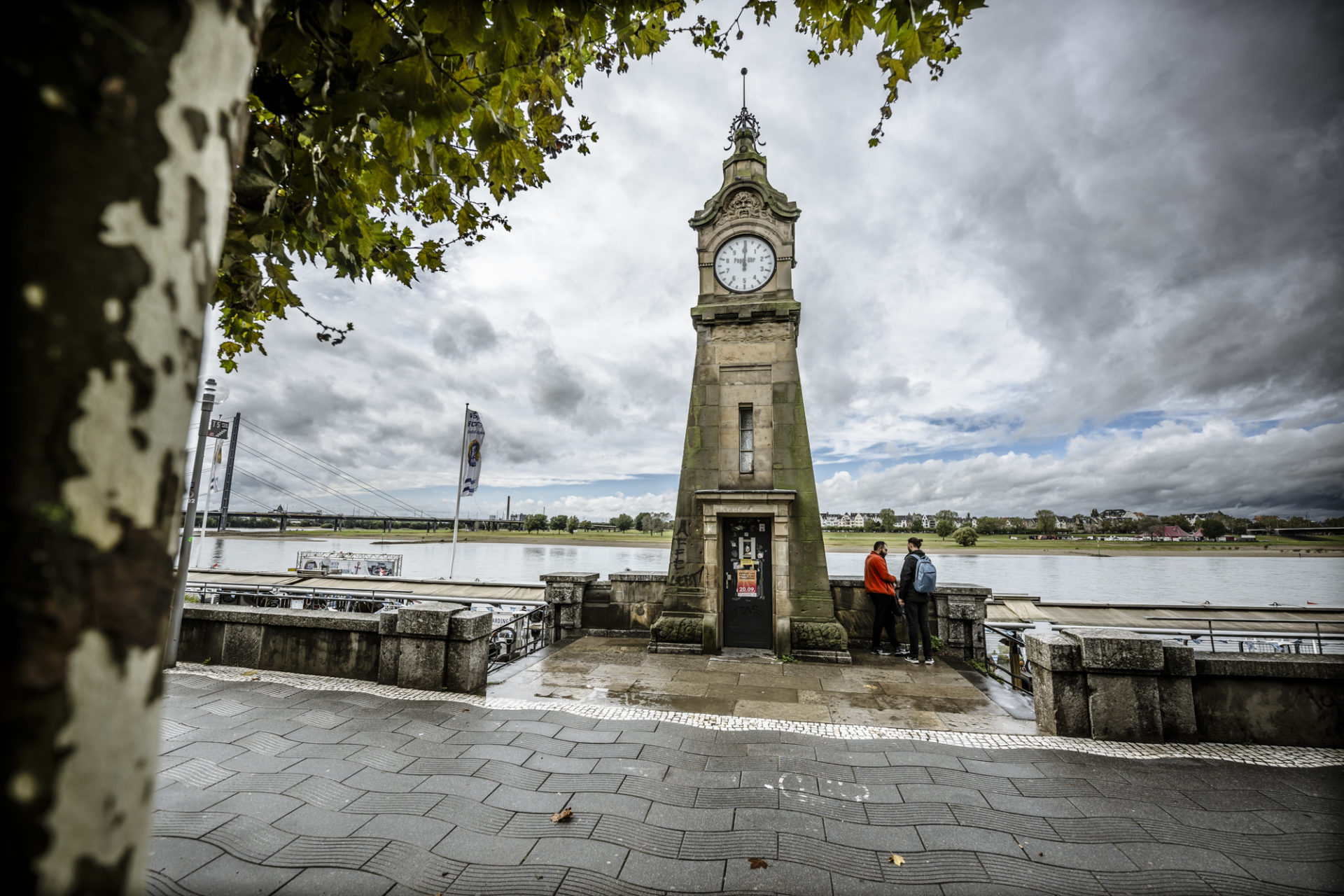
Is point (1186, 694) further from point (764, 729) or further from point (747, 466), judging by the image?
point (747, 466)

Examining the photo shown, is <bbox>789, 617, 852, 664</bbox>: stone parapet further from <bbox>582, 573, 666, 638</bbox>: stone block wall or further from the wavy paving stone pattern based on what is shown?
the wavy paving stone pattern

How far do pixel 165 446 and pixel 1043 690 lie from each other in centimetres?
638

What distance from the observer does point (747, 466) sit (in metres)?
9.56

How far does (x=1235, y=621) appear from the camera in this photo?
8.32 meters

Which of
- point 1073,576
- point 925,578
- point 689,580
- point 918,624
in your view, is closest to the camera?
point 925,578

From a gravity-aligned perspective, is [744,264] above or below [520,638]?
above

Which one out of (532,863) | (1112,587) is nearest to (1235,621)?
(532,863)

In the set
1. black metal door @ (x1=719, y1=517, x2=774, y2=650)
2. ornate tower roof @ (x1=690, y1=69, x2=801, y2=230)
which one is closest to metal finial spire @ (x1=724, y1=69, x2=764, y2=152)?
ornate tower roof @ (x1=690, y1=69, x2=801, y2=230)

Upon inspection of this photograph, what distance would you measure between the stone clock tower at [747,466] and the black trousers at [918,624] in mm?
970

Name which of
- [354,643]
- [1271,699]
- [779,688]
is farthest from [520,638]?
[1271,699]

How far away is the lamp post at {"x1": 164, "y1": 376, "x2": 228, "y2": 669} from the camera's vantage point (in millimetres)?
6320

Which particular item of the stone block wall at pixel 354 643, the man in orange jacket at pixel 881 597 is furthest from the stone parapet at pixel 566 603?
the man in orange jacket at pixel 881 597

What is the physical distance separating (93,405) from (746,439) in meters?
9.22

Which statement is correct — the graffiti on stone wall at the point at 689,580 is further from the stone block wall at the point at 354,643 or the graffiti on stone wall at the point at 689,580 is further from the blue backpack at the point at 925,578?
the stone block wall at the point at 354,643
